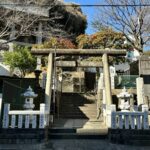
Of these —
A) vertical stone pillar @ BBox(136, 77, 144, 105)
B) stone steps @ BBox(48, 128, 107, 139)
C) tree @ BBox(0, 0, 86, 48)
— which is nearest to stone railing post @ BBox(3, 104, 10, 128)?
stone steps @ BBox(48, 128, 107, 139)

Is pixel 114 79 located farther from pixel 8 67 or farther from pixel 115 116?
pixel 8 67

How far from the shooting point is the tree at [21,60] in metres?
22.0

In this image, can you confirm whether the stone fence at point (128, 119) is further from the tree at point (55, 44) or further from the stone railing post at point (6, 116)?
the tree at point (55, 44)

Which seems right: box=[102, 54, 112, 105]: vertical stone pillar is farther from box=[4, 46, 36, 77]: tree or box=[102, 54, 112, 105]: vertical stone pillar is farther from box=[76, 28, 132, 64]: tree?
box=[76, 28, 132, 64]: tree

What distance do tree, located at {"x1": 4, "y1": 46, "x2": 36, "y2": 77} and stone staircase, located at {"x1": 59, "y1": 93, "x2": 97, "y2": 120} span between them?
6414mm

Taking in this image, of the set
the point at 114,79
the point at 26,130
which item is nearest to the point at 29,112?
the point at 26,130

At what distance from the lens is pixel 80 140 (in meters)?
9.99

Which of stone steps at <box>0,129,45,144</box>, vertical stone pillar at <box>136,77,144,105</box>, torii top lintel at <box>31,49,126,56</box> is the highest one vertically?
torii top lintel at <box>31,49,126,56</box>

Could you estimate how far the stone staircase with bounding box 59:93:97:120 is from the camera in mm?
14247

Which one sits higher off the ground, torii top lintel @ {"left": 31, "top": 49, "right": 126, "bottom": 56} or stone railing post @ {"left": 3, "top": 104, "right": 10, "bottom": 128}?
torii top lintel @ {"left": 31, "top": 49, "right": 126, "bottom": 56}

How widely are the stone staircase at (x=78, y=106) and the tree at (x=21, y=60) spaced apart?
6.41 meters

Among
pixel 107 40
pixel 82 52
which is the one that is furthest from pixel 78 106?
pixel 107 40

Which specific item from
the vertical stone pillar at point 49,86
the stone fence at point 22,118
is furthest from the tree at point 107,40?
the stone fence at point 22,118

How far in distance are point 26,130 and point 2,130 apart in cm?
77
